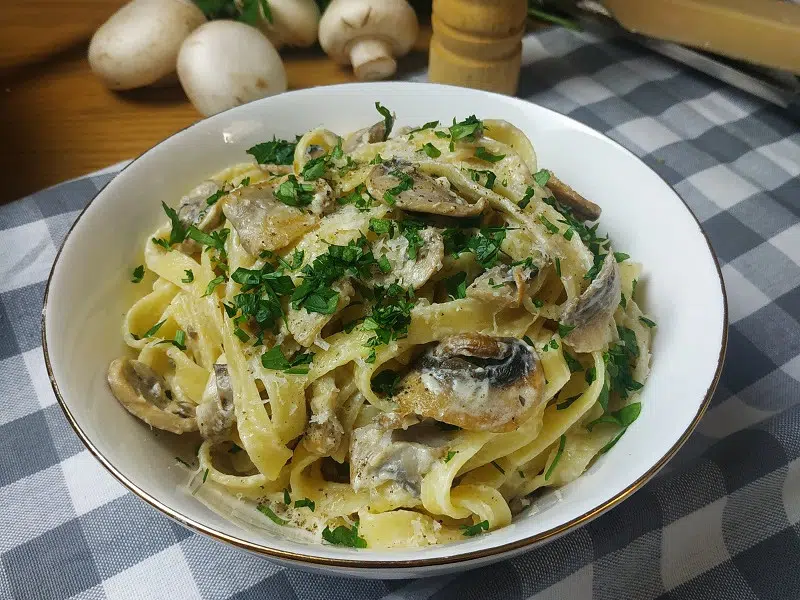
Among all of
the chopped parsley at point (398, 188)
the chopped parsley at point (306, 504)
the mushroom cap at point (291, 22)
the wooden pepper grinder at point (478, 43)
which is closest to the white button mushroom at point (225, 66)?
the mushroom cap at point (291, 22)

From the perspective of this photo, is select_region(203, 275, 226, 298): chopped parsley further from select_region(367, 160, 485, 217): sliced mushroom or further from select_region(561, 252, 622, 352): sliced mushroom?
select_region(561, 252, 622, 352): sliced mushroom

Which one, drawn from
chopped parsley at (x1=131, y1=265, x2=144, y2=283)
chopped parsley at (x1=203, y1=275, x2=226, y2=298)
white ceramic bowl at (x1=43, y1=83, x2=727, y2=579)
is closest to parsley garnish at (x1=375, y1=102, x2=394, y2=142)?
white ceramic bowl at (x1=43, y1=83, x2=727, y2=579)

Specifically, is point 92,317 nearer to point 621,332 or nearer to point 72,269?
point 72,269

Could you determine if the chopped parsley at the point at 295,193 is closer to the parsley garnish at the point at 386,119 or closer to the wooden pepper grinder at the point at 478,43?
the parsley garnish at the point at 386,119

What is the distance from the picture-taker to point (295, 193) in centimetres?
227

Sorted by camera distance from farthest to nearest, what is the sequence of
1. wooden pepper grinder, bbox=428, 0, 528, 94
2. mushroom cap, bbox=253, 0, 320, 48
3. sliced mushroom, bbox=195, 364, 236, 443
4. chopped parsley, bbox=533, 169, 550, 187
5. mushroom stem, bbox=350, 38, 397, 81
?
mushroom cap, bbox=253, 0, 320, 48 → mushroom stem, bbox=350, 38, 397, 81 → wooden pepper grinder, bbox=428, 0, 528, 94 → chopped parsley, bbox=533, 169, 550, 187 → sliced mushroom, bbox=195, 364, 236, 443

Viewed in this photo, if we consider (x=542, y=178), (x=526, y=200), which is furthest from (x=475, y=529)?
(x=542, y=178)

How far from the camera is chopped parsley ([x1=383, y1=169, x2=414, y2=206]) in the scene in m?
2.14

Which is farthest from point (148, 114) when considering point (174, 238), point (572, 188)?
point (572, 188)

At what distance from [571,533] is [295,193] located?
1428mm

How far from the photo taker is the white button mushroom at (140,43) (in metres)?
3.92

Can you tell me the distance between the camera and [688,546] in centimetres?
227

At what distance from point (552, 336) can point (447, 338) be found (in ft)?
1.19

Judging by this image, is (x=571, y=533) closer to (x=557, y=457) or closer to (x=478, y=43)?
(x=557, y=457)
